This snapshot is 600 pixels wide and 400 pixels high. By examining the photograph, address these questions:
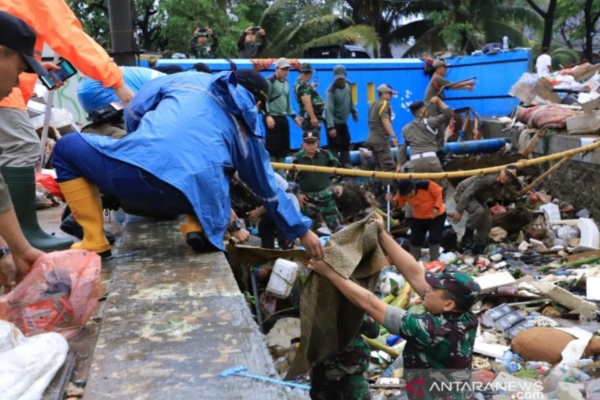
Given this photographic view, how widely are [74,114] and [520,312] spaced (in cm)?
833

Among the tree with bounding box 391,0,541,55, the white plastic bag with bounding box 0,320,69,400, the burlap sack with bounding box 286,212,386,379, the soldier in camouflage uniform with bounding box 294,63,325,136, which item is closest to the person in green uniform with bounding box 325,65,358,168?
the soldier in camouflage uniform with bounding box 294,63,325,136

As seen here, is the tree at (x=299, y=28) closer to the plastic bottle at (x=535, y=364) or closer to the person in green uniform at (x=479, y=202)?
the person in green uniform at (x=479, y=202)

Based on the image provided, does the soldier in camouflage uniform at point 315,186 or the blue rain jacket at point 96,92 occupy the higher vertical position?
the blue rain jacket at point 96,92

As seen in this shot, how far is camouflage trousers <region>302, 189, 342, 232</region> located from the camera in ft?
29.2

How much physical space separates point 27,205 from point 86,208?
1.56ft

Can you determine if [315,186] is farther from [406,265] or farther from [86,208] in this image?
[86,208]

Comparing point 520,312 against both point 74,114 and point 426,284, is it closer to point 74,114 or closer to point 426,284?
point 426,284

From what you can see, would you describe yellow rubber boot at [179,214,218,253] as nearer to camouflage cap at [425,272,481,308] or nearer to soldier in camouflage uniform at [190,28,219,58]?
camouflage cap at [425,272,481,308]

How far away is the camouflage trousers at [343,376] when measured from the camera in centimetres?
388

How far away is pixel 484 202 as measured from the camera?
9734 millimetres

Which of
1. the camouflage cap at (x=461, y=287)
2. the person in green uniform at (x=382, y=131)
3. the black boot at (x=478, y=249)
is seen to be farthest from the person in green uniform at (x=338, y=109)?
the camouflage cap at (x=461, y=287)

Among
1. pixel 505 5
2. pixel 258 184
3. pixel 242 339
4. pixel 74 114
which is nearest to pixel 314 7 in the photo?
pixel 505 5

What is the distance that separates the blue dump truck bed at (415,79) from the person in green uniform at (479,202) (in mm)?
5199

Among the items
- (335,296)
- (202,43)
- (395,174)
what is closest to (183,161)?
(335,296)
